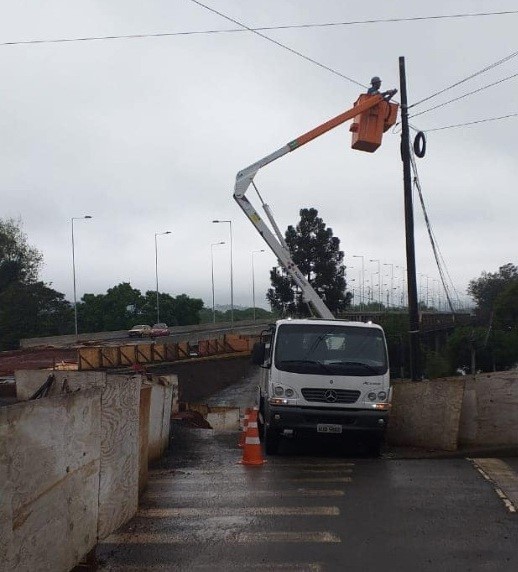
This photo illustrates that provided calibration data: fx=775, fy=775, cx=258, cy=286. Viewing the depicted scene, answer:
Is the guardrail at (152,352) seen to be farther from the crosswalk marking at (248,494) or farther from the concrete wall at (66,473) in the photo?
the concrete wall at (66,473)

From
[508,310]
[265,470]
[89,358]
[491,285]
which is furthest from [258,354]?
[491,285]

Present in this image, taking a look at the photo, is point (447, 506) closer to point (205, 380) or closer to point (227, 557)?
point (227, 557)

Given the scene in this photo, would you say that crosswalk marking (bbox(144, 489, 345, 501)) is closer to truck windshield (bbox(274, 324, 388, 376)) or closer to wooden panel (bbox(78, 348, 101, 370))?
truck windshield (bbox(274, 324, 388, 376))

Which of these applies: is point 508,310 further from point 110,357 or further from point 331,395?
point 331,395

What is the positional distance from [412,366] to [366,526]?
42.0 feet

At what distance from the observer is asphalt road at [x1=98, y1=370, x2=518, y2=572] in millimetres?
6039

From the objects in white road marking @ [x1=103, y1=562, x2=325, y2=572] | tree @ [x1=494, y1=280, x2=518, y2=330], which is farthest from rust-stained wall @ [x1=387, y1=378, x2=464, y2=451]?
tree @ [x1=494, y1=280, x2=518, y2=330]

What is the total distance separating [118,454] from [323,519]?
203cm

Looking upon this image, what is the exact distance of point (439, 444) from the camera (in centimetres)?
1259

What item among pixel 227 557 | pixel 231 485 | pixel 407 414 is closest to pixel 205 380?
pixel 407 414

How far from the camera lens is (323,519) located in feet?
24.0

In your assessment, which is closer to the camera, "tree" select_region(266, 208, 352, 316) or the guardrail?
the guardrail

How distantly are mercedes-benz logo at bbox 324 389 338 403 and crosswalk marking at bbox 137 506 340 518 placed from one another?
4367 mm

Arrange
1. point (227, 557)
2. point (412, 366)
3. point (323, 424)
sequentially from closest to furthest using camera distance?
point (227, 557) → point (323, 424) → point (412, 366)
